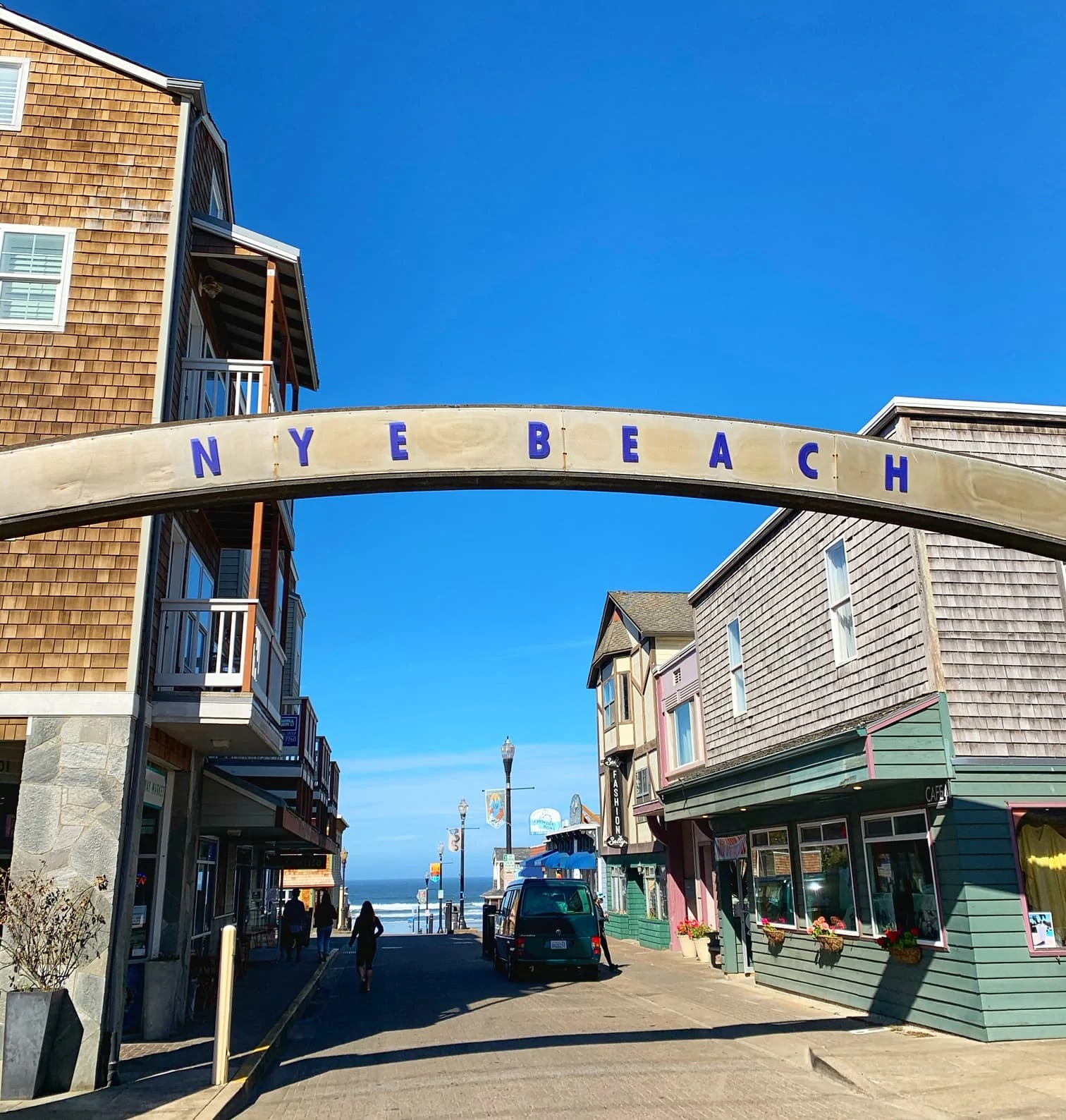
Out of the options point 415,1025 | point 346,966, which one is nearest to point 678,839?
point 346,966

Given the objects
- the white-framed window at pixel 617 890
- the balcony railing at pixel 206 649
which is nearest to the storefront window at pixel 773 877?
the balcony railing at pixel 206 649

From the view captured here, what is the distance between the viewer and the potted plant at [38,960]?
337 inches

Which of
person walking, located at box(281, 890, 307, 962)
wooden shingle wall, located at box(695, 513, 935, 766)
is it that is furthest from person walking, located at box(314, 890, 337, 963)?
wooden shingle wall, located at box(695, 513, 935, 766)

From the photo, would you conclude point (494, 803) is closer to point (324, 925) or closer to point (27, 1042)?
point (324, 925)

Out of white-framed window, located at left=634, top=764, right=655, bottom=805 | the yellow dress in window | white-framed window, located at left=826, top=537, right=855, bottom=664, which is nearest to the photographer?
the yellow dress in window

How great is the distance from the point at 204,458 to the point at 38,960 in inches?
203

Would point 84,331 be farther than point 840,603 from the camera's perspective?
No

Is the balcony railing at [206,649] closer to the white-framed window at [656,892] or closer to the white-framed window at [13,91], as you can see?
the white-framed window at [13,91]

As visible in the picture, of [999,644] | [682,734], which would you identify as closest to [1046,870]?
[999,644]

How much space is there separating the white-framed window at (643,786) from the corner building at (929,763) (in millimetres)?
11962

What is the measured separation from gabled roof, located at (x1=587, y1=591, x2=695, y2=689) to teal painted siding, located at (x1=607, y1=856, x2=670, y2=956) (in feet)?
19.2

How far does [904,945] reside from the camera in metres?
11.4

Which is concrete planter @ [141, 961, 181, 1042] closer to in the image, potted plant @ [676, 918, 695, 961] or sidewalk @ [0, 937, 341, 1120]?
sidewalk @ [0, 937, 341, 1120]

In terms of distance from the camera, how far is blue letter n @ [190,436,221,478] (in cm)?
709
